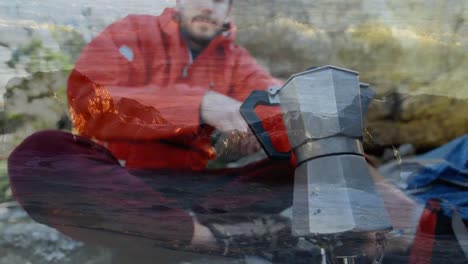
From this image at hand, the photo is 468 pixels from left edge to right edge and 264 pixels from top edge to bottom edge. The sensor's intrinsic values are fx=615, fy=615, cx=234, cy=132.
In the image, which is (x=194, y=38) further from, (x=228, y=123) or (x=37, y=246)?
(x=37, y=246)

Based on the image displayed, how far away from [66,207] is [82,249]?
8cm

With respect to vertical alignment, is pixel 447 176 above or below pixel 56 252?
above

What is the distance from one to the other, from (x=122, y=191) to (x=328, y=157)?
30 cm

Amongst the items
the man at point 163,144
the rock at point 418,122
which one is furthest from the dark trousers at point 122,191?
the rock at point 418,122

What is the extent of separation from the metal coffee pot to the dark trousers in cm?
5

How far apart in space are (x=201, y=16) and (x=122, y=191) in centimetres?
28

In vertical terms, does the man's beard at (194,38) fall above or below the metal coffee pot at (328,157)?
above

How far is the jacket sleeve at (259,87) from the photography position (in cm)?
89

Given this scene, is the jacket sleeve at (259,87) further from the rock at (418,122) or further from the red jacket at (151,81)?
the rock at (418,122)

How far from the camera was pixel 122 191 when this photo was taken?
2.95 feet

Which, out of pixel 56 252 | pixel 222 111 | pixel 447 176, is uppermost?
pixel 222 111

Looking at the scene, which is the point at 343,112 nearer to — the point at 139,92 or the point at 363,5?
the point at 363,5

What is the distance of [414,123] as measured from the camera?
0.94 metres

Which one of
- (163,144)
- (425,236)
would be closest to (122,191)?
(163,144)
